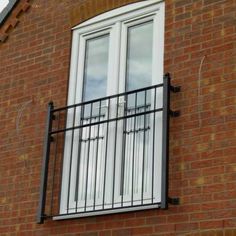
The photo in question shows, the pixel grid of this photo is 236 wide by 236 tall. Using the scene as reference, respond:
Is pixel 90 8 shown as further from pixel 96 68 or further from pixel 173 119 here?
pixel 173 119

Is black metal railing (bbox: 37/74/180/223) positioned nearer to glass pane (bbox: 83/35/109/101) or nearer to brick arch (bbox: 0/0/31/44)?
glass pane (bbox: 83/35/109/101)

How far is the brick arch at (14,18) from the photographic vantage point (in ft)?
33.2

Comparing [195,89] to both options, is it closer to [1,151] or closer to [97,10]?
[97,10]

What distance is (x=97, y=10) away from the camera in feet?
30.2

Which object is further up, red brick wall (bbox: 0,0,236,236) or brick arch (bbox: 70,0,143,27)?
brick arch (bbox: 70,0,143,27)

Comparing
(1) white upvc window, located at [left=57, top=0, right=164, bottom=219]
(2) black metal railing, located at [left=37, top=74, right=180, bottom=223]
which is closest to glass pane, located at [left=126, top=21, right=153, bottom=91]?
(1) white upvc window, located at [left=57, top=0, right=164, bottom=219]

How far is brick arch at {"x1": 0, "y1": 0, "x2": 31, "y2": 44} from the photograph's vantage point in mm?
10109

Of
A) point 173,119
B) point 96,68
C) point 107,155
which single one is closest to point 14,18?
point 96,68

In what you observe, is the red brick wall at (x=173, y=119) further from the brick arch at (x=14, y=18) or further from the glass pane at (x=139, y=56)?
the glass pane at (x=139, y=56)

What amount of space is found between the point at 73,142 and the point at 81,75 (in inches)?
34.4

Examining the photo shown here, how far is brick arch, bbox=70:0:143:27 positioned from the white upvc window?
6 cm

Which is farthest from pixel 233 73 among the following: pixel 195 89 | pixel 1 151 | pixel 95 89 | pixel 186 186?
pixel 1 151

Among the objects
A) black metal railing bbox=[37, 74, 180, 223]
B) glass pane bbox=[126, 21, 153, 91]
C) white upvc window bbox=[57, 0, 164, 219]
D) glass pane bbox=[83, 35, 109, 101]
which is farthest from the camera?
glass pane bbox=[83, 35, 109, 101]

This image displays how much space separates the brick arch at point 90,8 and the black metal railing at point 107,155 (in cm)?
113
